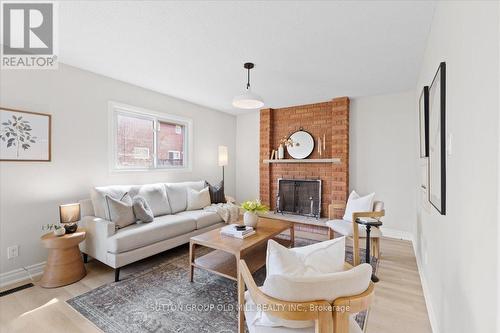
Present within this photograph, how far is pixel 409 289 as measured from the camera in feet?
7.48

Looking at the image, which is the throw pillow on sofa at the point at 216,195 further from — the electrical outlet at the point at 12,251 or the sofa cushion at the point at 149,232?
the electrical outlet at the point at 12,251

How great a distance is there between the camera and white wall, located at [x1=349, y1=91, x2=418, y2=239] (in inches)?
146

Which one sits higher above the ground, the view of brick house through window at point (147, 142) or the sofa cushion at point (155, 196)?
the view of brick house through window at point (147, 142)

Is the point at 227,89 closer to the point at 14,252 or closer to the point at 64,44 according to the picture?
the point at 64,44

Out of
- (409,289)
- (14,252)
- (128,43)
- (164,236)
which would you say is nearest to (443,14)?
(409,289)

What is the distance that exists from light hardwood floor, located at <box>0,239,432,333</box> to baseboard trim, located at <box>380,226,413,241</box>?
3.69 ft

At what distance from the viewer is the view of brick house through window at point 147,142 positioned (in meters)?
3.50

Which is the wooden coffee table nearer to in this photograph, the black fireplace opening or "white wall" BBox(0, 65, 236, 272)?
"white wall" BBox(0, 65, 236, 272)

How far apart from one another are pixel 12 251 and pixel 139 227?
4.07ft

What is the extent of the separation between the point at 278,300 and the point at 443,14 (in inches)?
80.6

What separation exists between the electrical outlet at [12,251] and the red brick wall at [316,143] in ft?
12.3

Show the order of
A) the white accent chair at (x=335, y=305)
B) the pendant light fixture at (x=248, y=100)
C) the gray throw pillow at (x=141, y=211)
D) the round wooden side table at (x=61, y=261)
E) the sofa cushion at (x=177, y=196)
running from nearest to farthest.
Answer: the white accent chair at (x=335, y=305) < the round wooden side table at (x=61, y=261) < the pendant light fixture at (x=248, y=100) < the gray throw pillow at (x=141, y=211) < the sofa cushion at (x=177, y=196)

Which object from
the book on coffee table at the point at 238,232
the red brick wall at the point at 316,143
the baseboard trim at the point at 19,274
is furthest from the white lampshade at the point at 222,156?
the baseboard trim at the point at 19,274

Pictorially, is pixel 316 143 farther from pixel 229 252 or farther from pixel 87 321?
pixel 87 321
